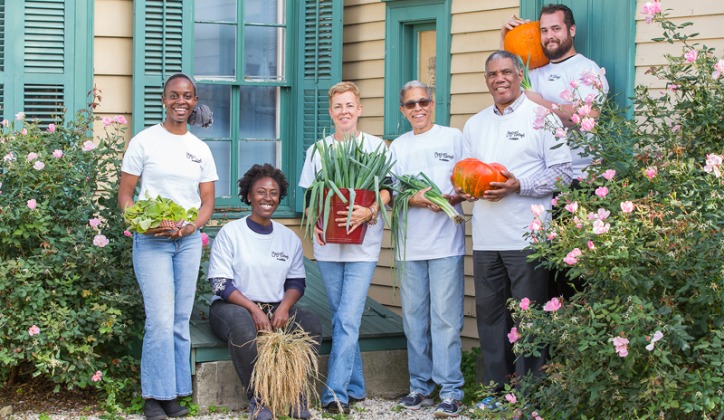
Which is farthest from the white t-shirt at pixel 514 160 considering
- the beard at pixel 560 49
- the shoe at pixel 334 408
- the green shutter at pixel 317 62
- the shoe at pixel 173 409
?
the green shutter at pixel 317 62

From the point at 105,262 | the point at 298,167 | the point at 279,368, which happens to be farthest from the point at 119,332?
the point at 298,167

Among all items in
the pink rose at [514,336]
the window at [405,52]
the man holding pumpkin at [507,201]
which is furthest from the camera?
the window at [405,52]

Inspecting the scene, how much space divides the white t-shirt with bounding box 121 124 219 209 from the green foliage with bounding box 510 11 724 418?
1.99 m

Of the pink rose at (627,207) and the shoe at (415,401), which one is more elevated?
the pink rose at (627,207)

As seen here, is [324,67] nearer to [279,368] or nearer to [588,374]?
[279,368]

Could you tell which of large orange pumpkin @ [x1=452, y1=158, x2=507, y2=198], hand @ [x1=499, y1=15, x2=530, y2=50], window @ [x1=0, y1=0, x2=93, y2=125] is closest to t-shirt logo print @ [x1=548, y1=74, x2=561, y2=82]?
hand @ [x1=499, y1=15, x2=530, y2=50]

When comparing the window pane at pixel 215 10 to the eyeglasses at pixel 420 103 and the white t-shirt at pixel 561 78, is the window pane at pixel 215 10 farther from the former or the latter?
the white t-shirt at pixel 561 78

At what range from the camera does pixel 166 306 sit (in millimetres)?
5852

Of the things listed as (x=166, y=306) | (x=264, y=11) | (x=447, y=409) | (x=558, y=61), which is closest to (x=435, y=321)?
(x=447, y=409)

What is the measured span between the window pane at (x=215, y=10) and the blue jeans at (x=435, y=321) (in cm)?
261

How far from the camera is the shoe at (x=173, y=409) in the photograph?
6008 millimetres

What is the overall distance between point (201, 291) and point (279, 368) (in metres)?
1.01

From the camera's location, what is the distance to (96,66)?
7.27m

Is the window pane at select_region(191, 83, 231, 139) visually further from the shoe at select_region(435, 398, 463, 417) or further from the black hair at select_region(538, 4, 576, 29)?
the shoe at select_region(435, 398, 463, 417)
